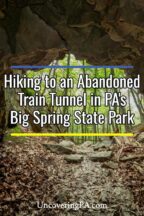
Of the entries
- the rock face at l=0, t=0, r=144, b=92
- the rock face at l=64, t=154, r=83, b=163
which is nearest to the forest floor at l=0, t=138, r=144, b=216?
the rock face at l=64, t=154, r=83, b=163

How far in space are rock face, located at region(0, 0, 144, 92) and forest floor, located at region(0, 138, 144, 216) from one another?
114cm

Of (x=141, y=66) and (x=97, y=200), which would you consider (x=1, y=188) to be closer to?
(x=97, y=200)

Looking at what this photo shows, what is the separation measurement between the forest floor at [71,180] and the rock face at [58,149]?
0.08 ft

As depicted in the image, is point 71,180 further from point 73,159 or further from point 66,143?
point 66,143

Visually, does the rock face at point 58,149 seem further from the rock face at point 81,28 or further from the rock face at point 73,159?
the rock face at point 81,28

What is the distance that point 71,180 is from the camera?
3922 mm

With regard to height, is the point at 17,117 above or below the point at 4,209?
above

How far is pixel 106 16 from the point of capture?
4.23 metres

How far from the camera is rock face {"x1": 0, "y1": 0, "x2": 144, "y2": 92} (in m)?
4.18

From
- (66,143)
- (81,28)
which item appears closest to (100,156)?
(66,143)

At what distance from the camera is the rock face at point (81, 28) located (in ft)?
13.7

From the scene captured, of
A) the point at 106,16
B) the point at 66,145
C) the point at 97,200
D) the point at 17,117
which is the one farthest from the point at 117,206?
the point at 106,16

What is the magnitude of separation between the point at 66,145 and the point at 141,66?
4.28ft

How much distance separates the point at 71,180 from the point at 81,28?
6.12 ft
